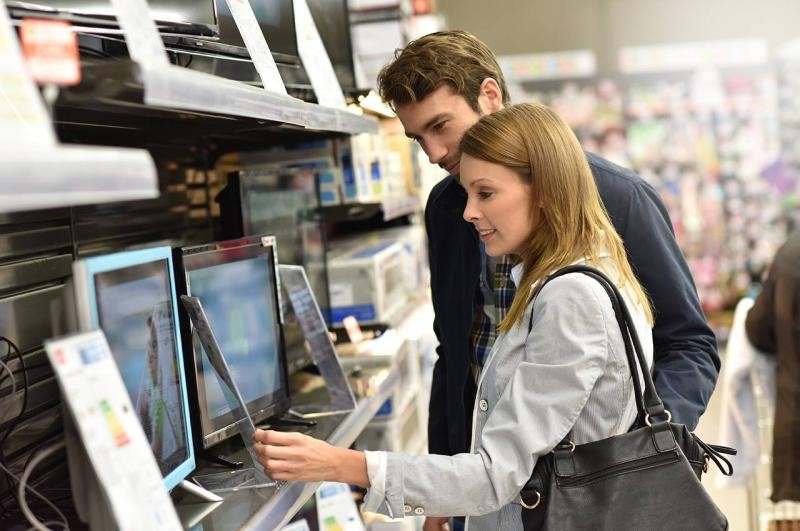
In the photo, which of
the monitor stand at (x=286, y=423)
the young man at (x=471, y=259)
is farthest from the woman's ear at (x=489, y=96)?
the monitor stand at (x=286, y=423)

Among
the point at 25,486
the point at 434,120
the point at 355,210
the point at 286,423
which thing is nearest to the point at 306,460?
the point at 25,486

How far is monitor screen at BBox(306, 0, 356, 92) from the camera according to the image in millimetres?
3100

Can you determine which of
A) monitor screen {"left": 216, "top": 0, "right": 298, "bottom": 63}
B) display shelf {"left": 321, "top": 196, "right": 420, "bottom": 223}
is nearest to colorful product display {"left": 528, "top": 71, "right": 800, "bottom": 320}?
display shelf {"left": 321, "top": 196, "right": 420, "bottom": 223}

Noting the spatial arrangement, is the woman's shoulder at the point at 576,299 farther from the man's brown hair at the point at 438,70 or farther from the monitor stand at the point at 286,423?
the monitor stand at the point at 286,423

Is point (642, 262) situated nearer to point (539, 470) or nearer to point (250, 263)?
point (539, 470)

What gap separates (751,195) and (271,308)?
6647 millimetres

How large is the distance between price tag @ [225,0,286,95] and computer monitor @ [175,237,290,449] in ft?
1.19

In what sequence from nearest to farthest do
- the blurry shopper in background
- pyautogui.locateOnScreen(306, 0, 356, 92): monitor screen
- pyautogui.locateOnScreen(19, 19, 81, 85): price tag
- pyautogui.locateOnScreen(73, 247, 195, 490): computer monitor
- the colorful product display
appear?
1. pyautogui.locateOnScreen(19, 19, 81, 85): price tag
2. pyautogui.locateOnScreen(73, 247, 195, 490): computer monitor
3. pyautogui.locateOnScreen(306, 0, 356, 92): monitor screen
4. the blurry shopper in background
5. the colorful product display

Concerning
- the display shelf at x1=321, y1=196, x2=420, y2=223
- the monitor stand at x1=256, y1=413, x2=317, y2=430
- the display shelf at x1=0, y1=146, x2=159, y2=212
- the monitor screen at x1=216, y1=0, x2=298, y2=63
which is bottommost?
the monitor stand at x1=256, y1=413, x2=317, y2=430

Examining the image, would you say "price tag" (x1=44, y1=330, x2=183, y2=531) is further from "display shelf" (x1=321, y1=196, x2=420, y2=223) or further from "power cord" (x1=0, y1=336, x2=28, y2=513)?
"display shelf" (x1=321, y1=196, x2=420, y2=223)

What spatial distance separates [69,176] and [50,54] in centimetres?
30

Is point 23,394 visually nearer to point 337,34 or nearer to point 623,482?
point 623,482

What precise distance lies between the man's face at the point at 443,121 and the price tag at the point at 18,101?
118cm

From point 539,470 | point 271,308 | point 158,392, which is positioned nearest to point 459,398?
point 271,308
